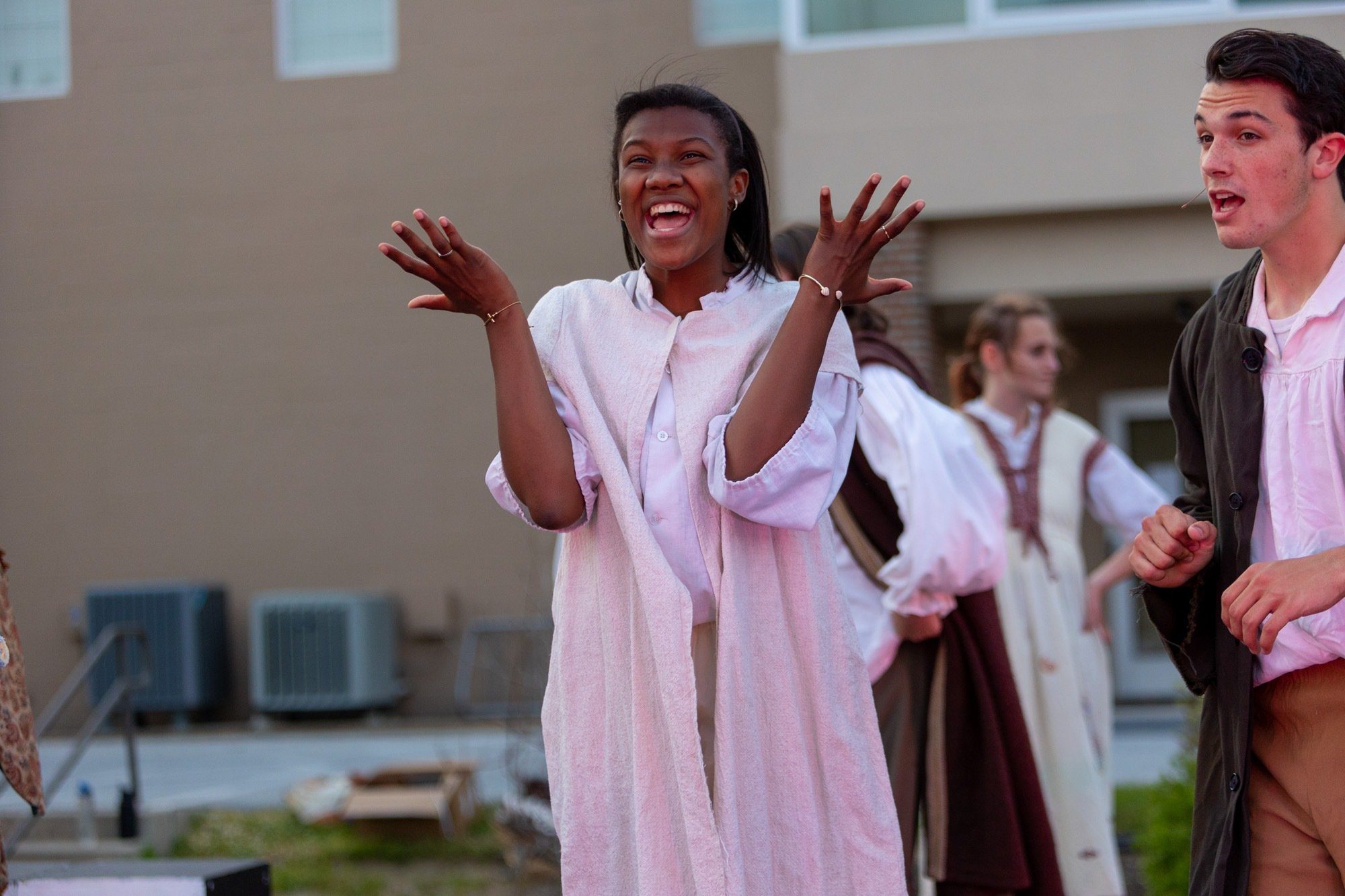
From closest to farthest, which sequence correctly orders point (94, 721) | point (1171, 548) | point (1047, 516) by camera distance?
point (1171, 548) < point (1047, 516) < point (94, 721)

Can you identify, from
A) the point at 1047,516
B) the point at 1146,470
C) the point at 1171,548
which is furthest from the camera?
the point at 1146,470

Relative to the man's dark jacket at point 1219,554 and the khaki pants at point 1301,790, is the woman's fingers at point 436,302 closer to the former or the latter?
the man's dark jacket at point 1219,554

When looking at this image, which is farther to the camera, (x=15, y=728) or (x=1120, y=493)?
(x=1120, y=493)

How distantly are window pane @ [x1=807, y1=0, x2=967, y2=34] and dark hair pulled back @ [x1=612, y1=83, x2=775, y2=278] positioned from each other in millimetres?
7798

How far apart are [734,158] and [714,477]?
0.60m

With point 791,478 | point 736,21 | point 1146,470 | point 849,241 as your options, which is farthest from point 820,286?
point 1146,470

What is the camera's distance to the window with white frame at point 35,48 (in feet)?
41.1

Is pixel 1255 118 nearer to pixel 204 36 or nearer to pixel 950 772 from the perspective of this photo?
pixel 950 772

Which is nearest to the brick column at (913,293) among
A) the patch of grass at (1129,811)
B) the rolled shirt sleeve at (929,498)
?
Result: the patch of grass at (1129,811)

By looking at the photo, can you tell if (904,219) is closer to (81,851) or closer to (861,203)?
(861,203)

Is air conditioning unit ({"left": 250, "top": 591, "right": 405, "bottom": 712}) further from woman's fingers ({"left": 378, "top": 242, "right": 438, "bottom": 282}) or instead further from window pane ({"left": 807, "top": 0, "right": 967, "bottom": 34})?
woman's fingers ({"left": 378, "top": 242, "right": 438, "bottom": 282})

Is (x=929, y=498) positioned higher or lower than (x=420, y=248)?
lower

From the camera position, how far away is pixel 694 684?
7.73 feet

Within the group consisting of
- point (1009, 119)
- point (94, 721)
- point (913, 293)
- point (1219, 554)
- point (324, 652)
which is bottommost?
point (324, 652)
